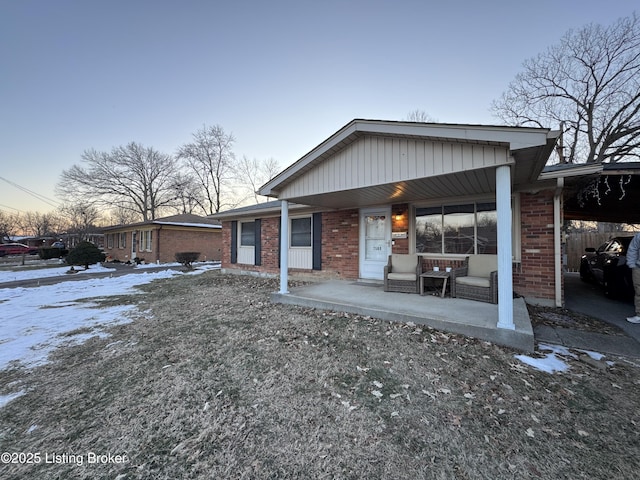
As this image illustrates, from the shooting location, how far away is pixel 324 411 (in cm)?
224

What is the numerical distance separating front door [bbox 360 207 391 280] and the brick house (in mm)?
29

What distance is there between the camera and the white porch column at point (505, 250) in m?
3.39

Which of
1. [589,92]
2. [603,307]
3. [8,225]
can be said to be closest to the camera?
[603,307]

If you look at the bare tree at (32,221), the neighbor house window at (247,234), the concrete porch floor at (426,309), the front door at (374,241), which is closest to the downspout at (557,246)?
the concrete porch floor at (426,309)

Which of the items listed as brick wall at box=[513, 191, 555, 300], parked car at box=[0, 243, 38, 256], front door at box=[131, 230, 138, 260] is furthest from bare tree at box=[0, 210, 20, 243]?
brick wall at box=[513, 191, 555, 300]

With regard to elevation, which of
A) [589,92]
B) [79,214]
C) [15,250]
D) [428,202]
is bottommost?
[15,250]

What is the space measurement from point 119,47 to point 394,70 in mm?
10116

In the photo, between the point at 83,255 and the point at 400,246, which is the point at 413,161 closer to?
the point at 400,246

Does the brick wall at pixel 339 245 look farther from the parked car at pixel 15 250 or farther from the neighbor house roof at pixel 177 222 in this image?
the parked car at pixel 15 250

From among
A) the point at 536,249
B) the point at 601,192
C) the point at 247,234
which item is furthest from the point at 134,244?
the point at 601,192

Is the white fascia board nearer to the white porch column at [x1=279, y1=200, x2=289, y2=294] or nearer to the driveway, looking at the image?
the driveway

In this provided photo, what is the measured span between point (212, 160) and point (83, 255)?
17862mm

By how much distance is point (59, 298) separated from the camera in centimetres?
695

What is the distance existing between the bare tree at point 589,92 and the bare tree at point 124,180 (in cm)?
3147
